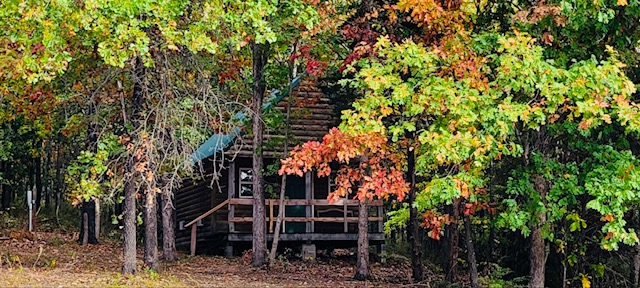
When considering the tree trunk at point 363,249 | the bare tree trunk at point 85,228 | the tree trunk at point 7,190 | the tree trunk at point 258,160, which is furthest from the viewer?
the tree trunk at point 7,190

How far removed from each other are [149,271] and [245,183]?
29.6 ft

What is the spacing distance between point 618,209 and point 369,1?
24.9 feet

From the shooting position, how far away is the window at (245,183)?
80.9ft

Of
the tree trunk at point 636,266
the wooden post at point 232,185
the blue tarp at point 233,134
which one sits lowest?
the tree trunk at point 636,266

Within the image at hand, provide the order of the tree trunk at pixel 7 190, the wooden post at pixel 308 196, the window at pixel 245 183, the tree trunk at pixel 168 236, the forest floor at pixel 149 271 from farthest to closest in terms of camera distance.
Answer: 1. the tree trunk at pixel 7 190
2. the window at pixel 245 183
3. the wooden post at pixel 308 196
4. the tree trunk at pixel 168 236
5. the forest floor at pixel 149 271

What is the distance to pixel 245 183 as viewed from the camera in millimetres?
24672

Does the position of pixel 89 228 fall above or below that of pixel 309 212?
below

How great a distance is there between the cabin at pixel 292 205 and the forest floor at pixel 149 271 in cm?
99

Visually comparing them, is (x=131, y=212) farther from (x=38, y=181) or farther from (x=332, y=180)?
(x=38, y=181)

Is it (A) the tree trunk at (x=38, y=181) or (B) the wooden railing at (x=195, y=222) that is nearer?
(B) the wooden railing at (x=195, y=222)

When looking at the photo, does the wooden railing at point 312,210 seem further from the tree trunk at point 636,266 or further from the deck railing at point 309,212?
the tree trunk at point 636,266

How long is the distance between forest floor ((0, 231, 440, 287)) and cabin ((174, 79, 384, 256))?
38.8 inches

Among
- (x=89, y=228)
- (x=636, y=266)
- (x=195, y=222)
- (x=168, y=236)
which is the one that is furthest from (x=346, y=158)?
(x=89, y=228)

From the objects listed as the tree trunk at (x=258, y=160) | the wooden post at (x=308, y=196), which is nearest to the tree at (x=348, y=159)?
the tree trunk at (x=258, y=160)
